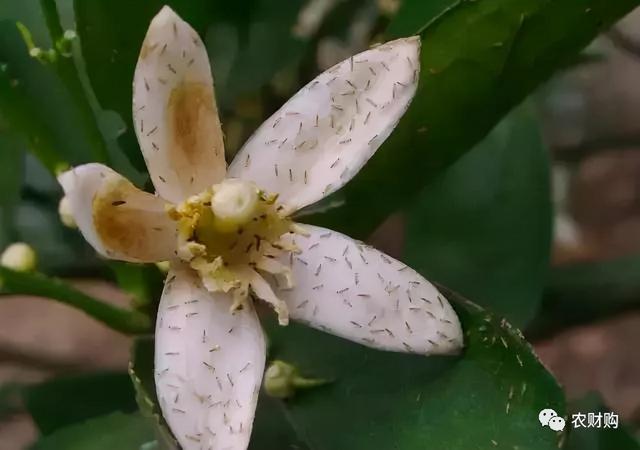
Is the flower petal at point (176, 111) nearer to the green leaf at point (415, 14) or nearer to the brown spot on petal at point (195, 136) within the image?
the brown spot on petal at point (195, 136)

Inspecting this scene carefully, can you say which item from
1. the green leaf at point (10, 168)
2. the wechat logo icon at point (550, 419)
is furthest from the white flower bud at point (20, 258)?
the wechat logo icon at point (550, 419)

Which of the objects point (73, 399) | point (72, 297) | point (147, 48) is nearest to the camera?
point (147, 48)

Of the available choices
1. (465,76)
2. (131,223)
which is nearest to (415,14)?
(465,76)

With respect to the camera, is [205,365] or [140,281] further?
[140,281]

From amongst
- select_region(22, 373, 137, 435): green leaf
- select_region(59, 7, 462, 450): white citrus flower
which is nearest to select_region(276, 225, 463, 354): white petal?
select_region(59, 7, 462, 450): white citrus flower

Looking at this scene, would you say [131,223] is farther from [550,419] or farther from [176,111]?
[550,419]

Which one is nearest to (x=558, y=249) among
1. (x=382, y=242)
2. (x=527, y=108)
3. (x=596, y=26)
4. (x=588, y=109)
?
(x=588, y=109)
